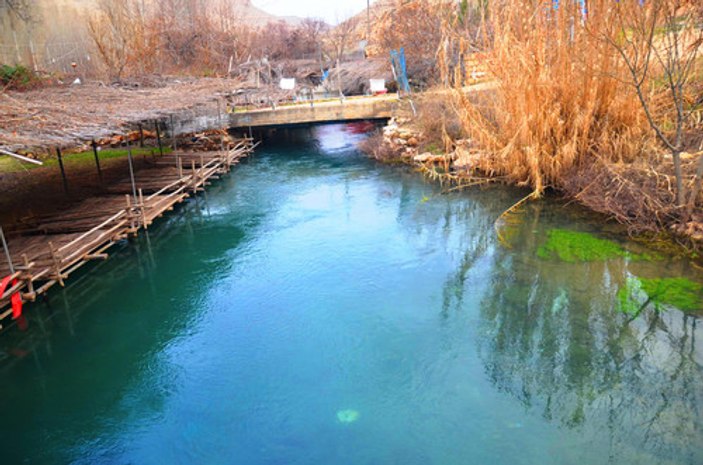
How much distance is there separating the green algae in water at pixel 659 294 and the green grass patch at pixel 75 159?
15843 mm

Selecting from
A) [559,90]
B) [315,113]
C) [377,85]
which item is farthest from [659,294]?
[377,85]

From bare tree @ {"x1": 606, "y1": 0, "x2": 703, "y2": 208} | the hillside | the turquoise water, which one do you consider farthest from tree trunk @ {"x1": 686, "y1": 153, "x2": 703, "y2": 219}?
the hillside

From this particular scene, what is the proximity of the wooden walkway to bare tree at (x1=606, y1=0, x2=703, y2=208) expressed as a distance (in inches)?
394

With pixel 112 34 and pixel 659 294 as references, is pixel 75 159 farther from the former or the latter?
pixel 659 294

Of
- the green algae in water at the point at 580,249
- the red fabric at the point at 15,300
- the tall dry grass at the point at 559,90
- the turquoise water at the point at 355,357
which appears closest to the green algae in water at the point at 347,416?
the turquoise water at the point at 355,357

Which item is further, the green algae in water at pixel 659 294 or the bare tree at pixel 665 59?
the bare tree at pixel 665 59

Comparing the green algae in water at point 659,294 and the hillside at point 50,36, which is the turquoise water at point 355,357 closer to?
the green algae in water at point 659,294

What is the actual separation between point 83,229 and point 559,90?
432 inches

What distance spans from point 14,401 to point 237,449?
3153 millimetres

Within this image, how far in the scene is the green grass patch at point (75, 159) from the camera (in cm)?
1700

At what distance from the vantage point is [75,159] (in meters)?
18.5

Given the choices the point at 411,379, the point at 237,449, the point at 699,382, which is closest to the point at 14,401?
the point at 237,449

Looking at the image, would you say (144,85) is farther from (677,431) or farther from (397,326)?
(677,431)

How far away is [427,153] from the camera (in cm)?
1741
